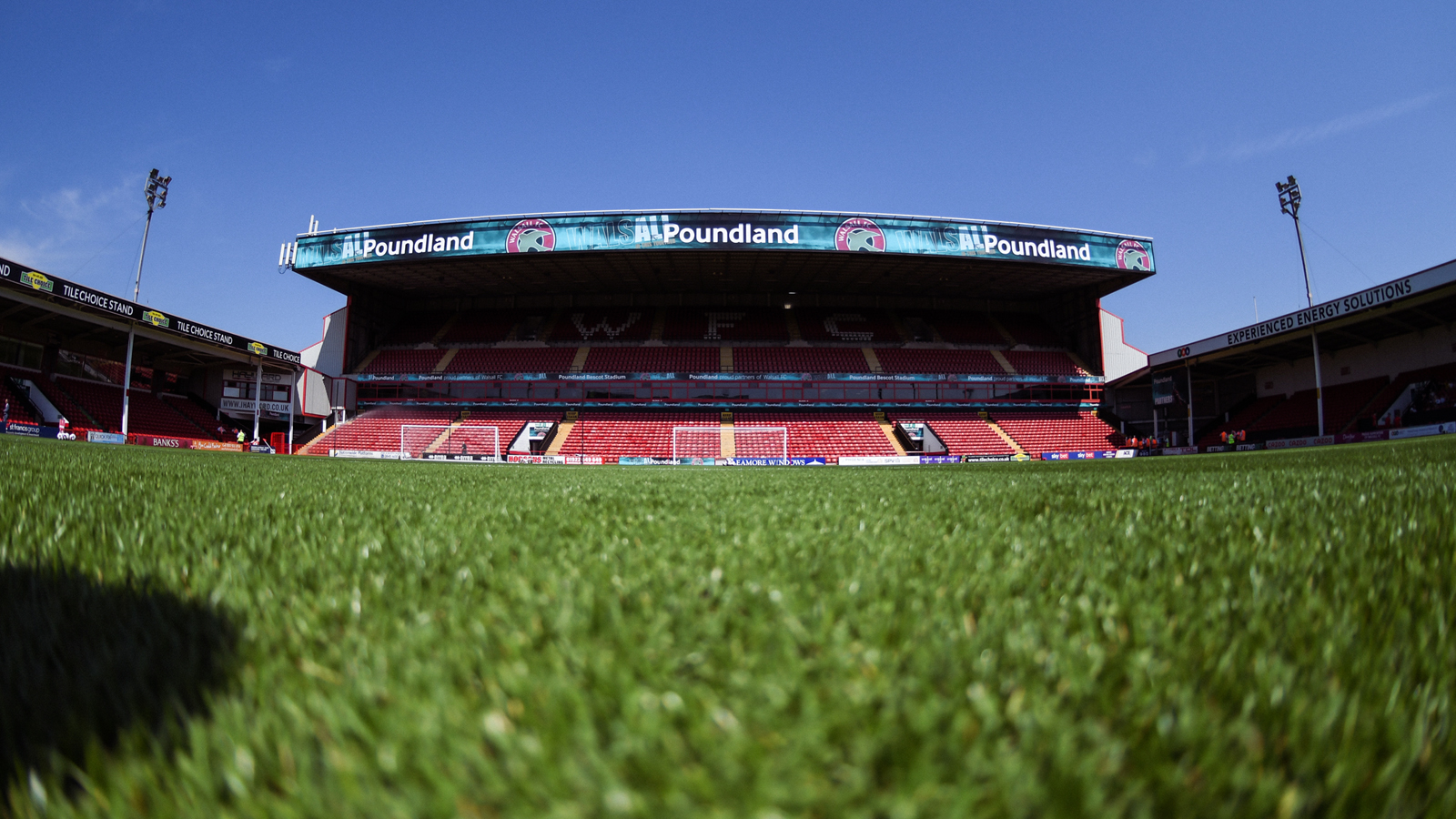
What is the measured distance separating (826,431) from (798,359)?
4.68 meters

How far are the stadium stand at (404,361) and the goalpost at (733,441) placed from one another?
14.4m

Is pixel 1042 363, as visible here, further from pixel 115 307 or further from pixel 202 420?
pixel 202 420

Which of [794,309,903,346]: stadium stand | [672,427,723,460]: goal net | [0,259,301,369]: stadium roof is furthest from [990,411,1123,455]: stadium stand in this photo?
[0,259,301,369]: stadium roof

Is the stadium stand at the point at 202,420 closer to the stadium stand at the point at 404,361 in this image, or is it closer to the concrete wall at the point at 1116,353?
the stadium stand at the point at 404,361

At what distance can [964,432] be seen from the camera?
27.7 m

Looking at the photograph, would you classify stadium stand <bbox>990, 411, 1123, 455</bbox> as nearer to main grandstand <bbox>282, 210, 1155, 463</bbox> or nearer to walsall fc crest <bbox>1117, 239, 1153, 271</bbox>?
main grandstand <bbox>282, 210, 1155, 463</bbox>

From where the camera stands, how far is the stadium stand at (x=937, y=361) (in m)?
29.8

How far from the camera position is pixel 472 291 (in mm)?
33469

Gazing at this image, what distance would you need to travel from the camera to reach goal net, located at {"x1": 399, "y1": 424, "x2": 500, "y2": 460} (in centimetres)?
2567

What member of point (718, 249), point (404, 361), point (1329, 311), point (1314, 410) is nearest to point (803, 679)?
point (718, 249)

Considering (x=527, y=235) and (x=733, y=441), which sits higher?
(x=527, y=235)

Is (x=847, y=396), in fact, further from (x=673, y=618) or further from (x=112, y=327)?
(x=112, y=327)

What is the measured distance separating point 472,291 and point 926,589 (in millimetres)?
36638

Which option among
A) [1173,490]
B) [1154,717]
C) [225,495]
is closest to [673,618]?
[1154,717]
